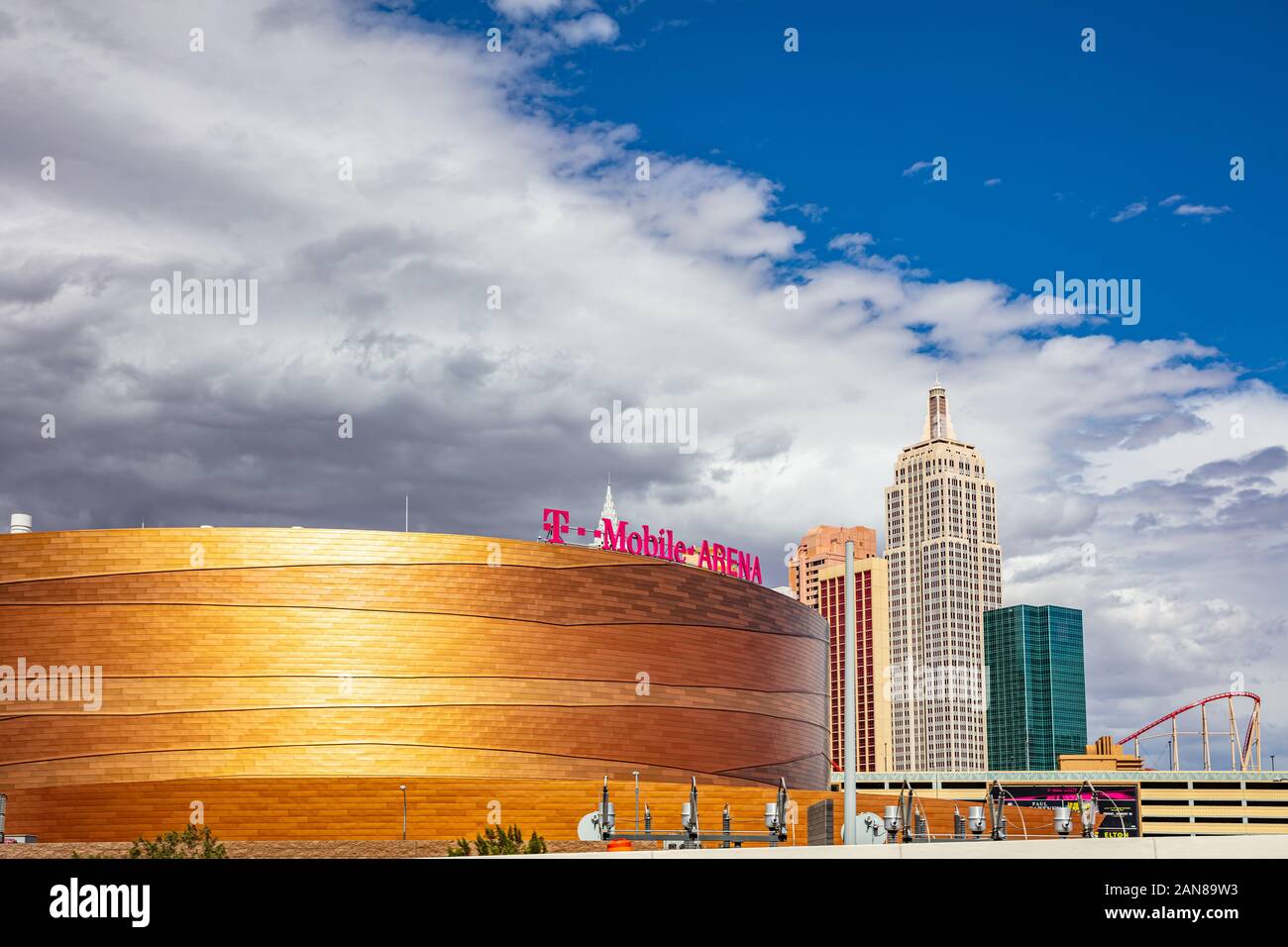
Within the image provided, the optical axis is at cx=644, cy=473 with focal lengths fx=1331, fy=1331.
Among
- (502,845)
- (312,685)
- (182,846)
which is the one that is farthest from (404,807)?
A: (182,846)

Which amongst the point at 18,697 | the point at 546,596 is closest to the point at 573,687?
the point at 546,596

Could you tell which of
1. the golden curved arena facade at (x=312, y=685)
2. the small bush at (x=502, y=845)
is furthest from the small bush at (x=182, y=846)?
the small bush at (x=502, y=845)

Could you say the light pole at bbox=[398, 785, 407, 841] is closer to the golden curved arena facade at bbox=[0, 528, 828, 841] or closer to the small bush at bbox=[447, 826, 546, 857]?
the golden curved arena facade at bbox=[0, 528, 828, 841]

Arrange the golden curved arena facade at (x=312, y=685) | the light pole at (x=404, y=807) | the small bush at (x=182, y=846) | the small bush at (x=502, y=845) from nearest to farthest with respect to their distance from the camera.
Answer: the small bush at (x=502, y=845)
the small bush at (x=182, y=846)
the light pole at (x=404, y=807)
the golden curved arena facade at (x=312, y=685)

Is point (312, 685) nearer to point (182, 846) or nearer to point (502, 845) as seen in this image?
point (182, 846)

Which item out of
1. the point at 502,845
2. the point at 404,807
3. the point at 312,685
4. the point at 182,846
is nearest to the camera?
the point at 502,845

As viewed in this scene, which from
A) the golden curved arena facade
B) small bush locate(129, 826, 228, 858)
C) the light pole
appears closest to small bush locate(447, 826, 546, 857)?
the light pole

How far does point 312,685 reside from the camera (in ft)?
239

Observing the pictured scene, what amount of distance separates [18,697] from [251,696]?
12.7 meters

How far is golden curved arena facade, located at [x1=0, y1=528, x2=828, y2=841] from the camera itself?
2736 inches

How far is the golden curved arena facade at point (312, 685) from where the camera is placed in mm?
69500

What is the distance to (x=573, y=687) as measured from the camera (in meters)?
79.0

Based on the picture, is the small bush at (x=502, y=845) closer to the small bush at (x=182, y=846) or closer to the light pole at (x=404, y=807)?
the light pole at (x=404, y=807)
